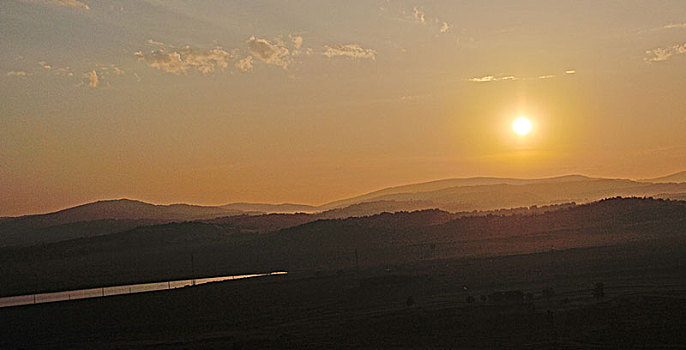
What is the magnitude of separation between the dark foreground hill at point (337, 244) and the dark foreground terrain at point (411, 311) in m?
14.6

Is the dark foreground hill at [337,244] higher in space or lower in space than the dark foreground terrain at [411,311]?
higher

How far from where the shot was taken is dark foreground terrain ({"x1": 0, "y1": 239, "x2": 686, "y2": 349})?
98.2 ft

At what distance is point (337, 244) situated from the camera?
304 ft

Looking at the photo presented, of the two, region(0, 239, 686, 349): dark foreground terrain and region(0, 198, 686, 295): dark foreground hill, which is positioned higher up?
region(0, 198, 686, 295): dark foreground hill

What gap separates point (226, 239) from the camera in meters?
115

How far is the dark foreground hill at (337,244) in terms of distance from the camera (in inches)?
2874

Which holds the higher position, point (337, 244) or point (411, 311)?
point (337, 244)

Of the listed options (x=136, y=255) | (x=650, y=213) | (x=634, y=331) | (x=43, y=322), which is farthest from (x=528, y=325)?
(x=136, y=255)

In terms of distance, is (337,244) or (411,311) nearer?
(411,311)

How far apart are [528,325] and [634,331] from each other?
13.6ft

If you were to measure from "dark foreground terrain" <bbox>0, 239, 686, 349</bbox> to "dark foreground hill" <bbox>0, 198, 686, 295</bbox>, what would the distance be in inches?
574

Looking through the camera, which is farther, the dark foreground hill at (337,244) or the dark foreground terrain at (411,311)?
the dark foreground hill at (337,244)

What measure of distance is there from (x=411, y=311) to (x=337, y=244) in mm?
55354

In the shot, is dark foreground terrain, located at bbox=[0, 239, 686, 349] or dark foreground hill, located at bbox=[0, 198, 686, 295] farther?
dark foreground hill, located at bbox=[0, 198, 686, 295]
